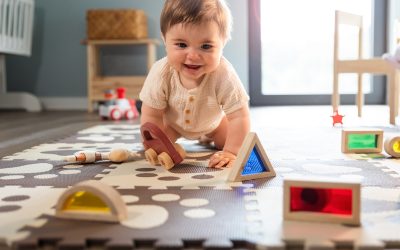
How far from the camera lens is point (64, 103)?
126 inches

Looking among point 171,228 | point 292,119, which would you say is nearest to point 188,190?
point 171,228

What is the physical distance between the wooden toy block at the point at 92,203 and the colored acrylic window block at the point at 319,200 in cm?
24

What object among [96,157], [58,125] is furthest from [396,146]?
[58,125]

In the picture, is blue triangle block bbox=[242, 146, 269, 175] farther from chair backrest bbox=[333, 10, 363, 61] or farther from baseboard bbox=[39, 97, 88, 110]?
baseboard bbox=[39, 97, 88, 110]

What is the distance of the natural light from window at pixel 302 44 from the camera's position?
3.14 metres

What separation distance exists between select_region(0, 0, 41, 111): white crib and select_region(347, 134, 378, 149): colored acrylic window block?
2.09 metres

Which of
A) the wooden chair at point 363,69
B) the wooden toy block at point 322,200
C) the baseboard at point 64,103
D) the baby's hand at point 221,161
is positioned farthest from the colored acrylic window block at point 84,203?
the baseboard at point 64,103

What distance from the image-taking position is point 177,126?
125 centimetres

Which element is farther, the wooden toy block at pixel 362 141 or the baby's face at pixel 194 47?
the wooden toy block at pixel 362 141

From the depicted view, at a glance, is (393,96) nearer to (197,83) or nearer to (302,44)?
(197,83)

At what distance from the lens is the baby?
3.44 ft

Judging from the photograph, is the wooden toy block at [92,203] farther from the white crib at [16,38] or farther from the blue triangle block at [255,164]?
the white crib at [16,38]

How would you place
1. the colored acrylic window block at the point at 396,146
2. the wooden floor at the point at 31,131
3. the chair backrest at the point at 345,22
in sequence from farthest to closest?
the chair backrest at the point at 345,22, the wooden floor at the point at 31,131, the colored acrylic window block at the point at 396,146

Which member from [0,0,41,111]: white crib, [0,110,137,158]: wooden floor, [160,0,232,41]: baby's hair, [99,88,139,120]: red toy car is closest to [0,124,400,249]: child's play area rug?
[0,110,137,158]: wooden floor
